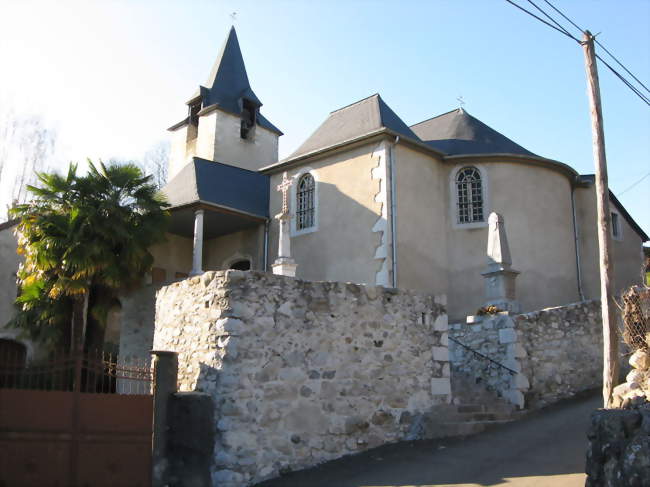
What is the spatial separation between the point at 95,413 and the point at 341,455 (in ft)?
10.6

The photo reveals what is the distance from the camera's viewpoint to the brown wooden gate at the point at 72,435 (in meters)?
7.58

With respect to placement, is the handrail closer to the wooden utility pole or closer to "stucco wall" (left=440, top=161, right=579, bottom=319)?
the wooden utility pole

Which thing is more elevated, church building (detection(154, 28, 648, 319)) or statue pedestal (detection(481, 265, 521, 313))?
church building (detection(154, 28, 648, 319))

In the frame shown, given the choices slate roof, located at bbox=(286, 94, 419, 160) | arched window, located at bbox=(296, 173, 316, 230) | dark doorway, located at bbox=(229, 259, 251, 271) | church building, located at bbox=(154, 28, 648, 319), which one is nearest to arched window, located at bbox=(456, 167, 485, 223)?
church building, located at bbox=(154, 28, 648, 319)

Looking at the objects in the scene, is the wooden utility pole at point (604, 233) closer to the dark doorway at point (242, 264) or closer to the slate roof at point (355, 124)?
the slate roof at point (355, 124)

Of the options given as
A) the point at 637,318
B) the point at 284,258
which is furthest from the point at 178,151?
the point at 637,318

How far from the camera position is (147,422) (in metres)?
8.02

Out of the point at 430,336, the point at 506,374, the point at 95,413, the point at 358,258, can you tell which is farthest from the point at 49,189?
the point at 506,374

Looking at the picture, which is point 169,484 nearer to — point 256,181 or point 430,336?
point 430,336

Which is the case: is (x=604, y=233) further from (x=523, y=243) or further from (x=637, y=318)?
(x=523, y=243)

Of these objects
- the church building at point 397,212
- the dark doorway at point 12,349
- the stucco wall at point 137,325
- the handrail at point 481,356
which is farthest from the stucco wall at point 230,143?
the handrail at point 481,356

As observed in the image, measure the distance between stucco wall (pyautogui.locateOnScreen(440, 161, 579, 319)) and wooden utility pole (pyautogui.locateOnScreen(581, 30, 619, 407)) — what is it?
6677 mm

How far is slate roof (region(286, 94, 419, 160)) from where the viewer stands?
16.5 meters

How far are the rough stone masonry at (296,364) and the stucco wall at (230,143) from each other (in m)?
14.2
